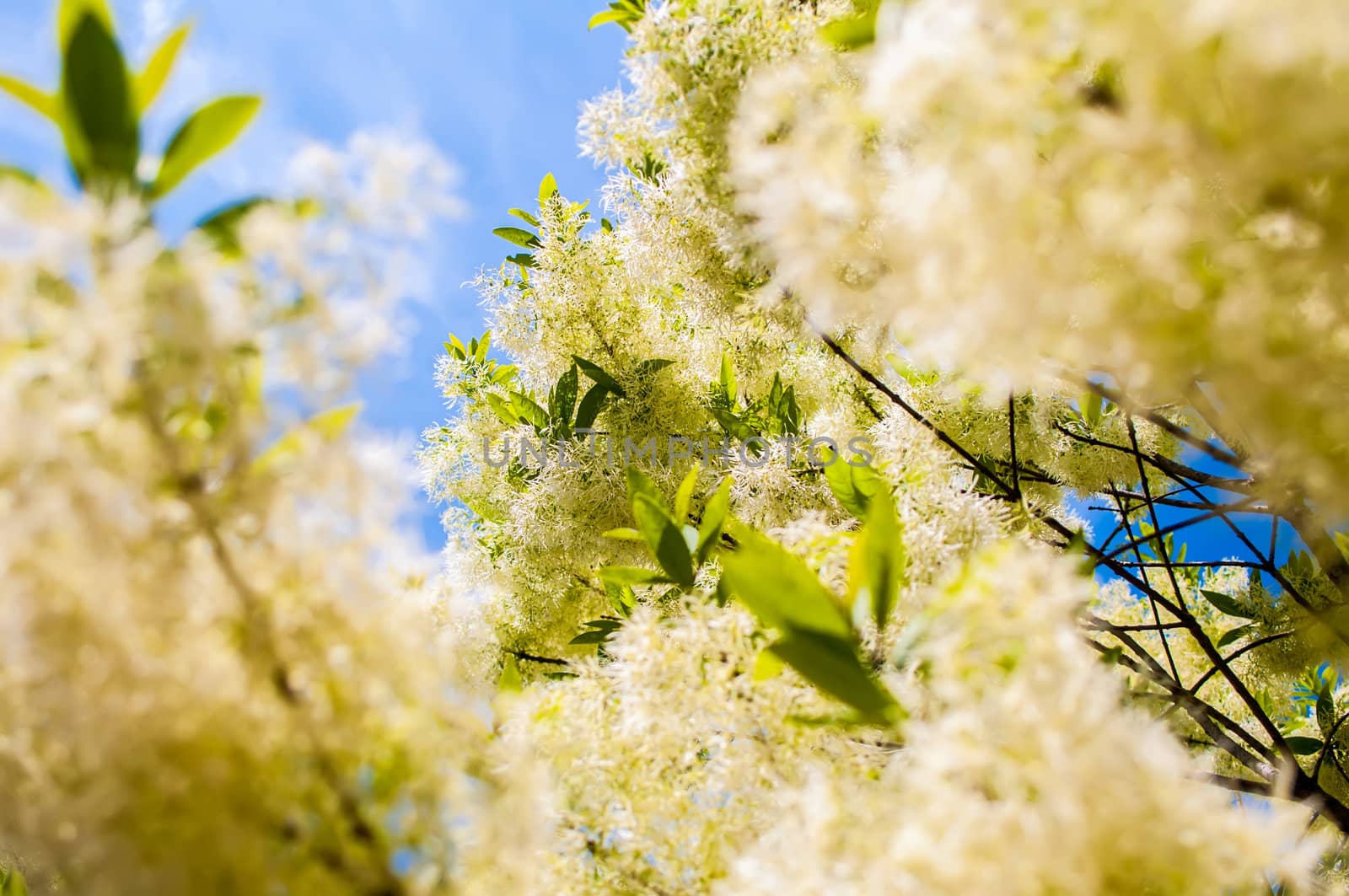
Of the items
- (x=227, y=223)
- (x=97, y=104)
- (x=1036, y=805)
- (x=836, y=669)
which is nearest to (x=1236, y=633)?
(x=836, y=669)

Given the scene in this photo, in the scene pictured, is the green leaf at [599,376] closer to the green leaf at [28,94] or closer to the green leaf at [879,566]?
the green leaf at [879,566]

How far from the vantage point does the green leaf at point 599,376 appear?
2.78 meters

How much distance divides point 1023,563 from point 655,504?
106cm

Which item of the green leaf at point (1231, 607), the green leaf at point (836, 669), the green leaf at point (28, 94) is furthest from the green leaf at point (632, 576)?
the green leaf at point (1231, 607)

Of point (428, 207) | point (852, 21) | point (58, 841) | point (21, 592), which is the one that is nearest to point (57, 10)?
point (428, 207)

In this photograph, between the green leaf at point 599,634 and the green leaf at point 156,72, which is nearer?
the green leaf at point 156,72

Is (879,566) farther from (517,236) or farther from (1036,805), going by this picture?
(517,236)

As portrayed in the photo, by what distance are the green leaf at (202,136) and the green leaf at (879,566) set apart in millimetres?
993

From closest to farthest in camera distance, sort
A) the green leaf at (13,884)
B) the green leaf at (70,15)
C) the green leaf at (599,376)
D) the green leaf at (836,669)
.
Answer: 1. the green leaf at (70,15)
2. the green leaf at (836,669)
3. the green leaf at (13,884)
4. the green leaf at (599,376)

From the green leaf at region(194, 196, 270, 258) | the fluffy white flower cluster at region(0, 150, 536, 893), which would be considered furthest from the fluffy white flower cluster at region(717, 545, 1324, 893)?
the green leaf at region(194, 196, 270, 258)

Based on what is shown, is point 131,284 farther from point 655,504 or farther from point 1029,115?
point 655,504

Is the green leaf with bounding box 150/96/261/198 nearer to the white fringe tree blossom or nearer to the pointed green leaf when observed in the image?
the white fringe tree blossom

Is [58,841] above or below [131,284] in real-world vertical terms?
below

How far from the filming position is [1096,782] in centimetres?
60
